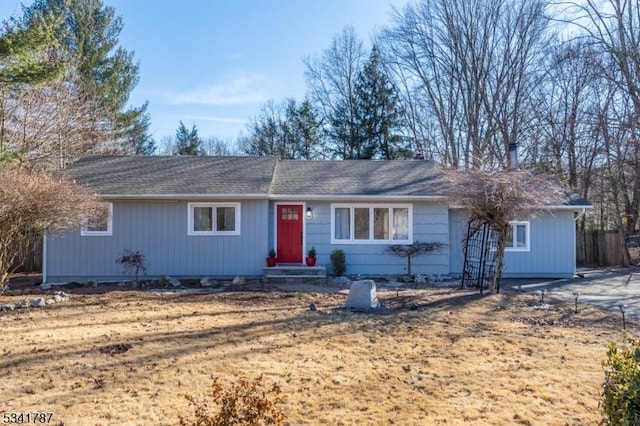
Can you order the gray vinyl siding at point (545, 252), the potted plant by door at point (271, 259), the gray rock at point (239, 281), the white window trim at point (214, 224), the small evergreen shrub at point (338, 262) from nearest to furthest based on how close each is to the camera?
the gray rock at point (239, 281)
the potted plant by door at point (271, 259)
the white window trim at point (214, 224)
the small evergreen shrub at point (338, 262)
the gray vinyl siding at point (545, 252)

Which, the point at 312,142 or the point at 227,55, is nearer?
the point at 227,55

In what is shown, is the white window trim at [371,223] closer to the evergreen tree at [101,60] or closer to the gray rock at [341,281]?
the gray rock at [341,281]

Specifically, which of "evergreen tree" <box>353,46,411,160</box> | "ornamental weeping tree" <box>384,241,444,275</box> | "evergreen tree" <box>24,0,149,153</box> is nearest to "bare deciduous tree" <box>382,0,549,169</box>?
"evergreen tree" <box>353,46,411,160</box>

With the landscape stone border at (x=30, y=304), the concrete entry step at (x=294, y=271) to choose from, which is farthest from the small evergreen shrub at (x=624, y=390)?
the concrete entry step at (x=294, y=271)

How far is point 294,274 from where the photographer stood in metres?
12.3

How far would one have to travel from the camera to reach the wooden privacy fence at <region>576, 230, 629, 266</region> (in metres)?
18.7

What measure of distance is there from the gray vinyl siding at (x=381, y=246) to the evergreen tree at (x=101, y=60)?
13.3 meters

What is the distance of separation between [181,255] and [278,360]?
26.8 ft

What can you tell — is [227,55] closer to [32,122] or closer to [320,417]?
[32,122]

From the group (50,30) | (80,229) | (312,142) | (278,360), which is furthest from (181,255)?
(312,142)

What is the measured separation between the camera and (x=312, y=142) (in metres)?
28.0

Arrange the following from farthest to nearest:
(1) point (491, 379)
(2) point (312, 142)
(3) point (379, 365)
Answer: (2) point (312, 142) < (3) point (379, 365) < (1) point (491, 379)

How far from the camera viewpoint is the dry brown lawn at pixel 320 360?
396 cm

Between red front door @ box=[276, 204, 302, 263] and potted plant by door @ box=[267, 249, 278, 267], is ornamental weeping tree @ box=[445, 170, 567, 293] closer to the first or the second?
red front door @ box=[276, 204, 302, 263]
